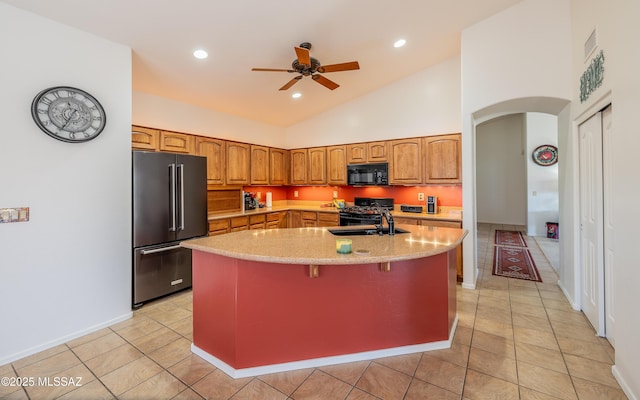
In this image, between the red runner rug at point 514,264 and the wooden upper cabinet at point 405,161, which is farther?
the wooden upper cabinet at point 405,161

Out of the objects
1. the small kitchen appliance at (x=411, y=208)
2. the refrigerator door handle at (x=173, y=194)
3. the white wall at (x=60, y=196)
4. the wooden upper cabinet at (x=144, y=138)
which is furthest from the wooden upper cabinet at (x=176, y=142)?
the small kitchen appliance at (x=411, y=208)

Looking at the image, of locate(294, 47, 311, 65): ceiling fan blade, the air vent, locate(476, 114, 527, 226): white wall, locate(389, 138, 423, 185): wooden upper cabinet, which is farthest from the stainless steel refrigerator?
locate(476, 114, 527, 226): white wall

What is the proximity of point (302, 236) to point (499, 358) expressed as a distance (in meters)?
1.86

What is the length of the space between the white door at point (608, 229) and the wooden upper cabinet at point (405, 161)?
215cm

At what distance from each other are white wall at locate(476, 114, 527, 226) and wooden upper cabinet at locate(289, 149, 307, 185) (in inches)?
247

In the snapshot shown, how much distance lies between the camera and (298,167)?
5.75 metres

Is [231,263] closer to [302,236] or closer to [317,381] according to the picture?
[302,236]

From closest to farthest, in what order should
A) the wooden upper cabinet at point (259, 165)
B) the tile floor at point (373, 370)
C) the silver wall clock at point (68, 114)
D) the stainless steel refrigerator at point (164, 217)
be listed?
the tile floor at point (373, 370) → the silver wall clock at point (68, 114) → the stainless steel refrigerator at point (164, 217) → the wooden upper cabinet at point (259, 165)

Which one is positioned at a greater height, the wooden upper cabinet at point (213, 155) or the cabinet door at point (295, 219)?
the wooden upper cabinet at point (213, 155)

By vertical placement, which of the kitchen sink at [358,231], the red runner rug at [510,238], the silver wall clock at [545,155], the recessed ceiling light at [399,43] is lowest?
the red runner rug at [510,238]

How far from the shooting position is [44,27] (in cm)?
232

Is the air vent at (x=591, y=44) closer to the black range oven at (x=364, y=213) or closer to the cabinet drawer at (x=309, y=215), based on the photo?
the black range oven at (x=364, y=213)

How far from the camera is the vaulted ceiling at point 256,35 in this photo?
8.05ft

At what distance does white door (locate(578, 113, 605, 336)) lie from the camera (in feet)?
8.08
